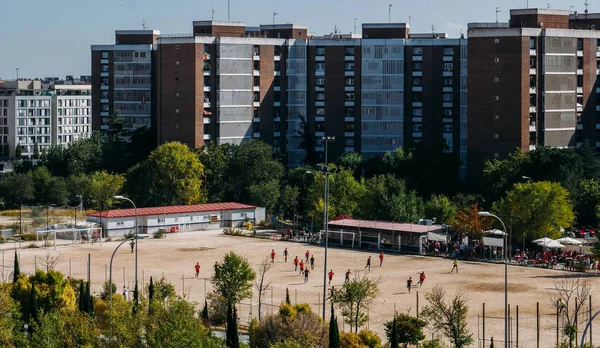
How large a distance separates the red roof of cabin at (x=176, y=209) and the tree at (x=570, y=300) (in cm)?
3718

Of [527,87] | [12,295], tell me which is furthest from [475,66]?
[12,295]

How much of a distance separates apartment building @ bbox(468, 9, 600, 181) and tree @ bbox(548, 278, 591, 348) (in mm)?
37348

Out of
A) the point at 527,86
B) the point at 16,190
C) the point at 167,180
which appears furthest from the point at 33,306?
the point at 16,190

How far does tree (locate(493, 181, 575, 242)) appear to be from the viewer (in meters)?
83.7

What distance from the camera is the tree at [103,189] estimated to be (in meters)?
112

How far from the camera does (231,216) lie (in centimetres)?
10412

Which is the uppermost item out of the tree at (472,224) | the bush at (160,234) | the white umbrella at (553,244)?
the tree at (472,224)

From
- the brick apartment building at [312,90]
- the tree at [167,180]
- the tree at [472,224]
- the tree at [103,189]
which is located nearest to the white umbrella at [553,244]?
the tree at [472,224]

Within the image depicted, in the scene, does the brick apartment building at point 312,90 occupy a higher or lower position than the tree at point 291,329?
higher

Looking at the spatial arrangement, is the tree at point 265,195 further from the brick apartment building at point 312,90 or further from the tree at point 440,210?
the tree at point 440,210

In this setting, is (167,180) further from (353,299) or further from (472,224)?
(353,299)

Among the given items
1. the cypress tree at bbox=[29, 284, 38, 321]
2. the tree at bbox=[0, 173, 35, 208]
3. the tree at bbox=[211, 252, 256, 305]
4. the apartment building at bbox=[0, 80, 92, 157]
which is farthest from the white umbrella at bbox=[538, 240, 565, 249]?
the apartment building at bbox=[0, 80, 92, 157]

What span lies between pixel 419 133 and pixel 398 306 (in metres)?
58.6

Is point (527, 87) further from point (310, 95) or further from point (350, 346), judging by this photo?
point (350, 346)
